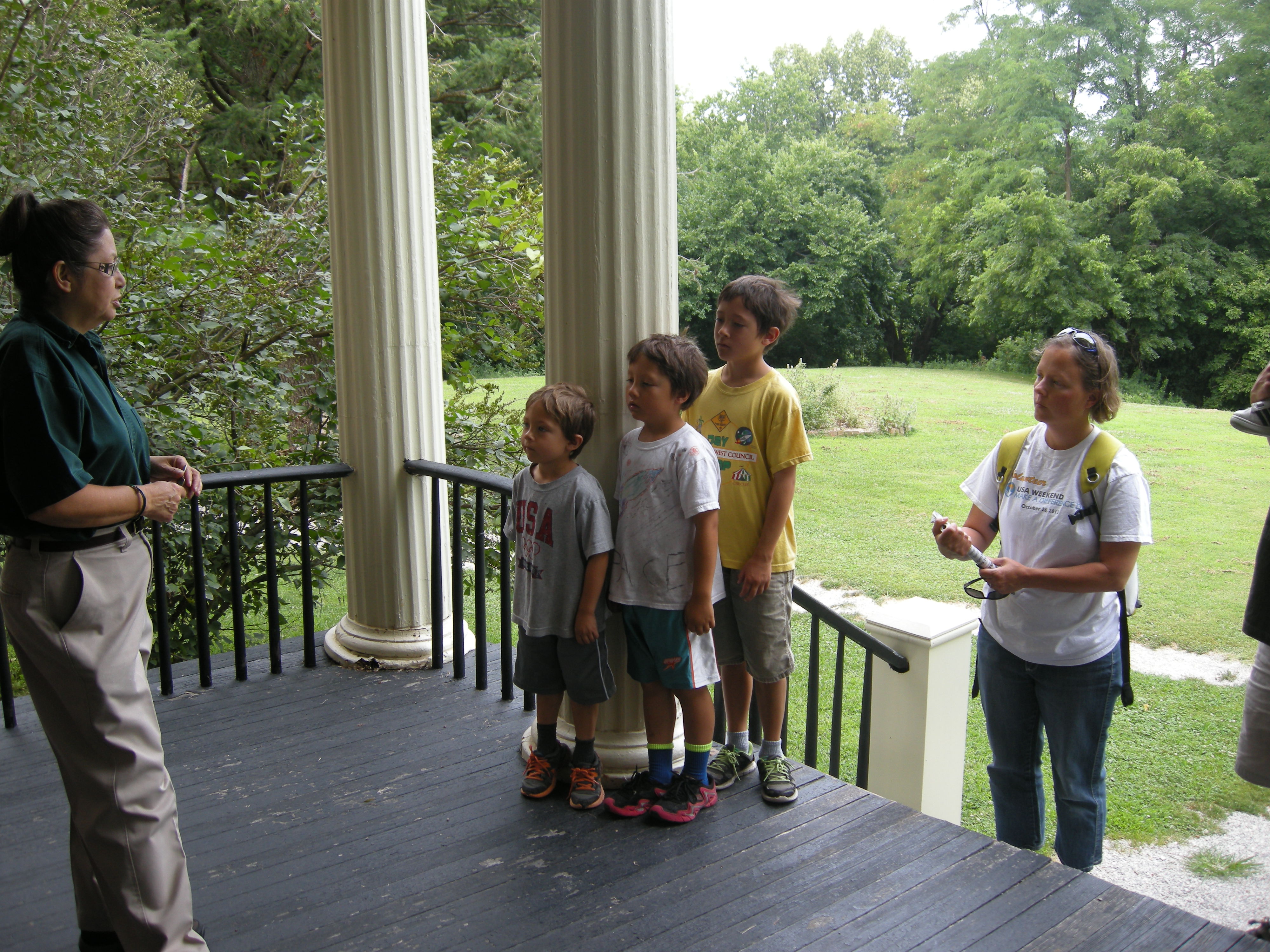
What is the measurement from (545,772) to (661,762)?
1.05 ft

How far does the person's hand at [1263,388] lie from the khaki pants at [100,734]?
7.27ft

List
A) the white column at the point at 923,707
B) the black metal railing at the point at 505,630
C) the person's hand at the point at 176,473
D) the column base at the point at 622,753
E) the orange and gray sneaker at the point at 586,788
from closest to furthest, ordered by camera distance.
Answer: the person's hand at the point at 176,473, the orange and gray sneaker at the point at 586,788, the column base at the point at 622,753, the black metal railing at the point at 505,630, the white column at the point at 923,707

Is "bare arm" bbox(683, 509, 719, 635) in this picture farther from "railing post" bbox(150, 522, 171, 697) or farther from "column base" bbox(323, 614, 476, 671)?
"railing post" bbox(150, 522, 171, 697)

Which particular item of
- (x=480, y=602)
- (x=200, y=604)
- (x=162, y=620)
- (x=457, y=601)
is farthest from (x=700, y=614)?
(x=162, y=620)

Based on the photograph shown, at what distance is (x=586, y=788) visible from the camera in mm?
2418

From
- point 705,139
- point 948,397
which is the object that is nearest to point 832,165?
point 705,139

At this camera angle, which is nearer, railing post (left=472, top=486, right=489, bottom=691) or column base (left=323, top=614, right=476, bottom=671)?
railing post (left=472, top=486, right=489, bottom=691)

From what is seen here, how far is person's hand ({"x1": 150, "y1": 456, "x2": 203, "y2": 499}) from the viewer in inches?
76.1

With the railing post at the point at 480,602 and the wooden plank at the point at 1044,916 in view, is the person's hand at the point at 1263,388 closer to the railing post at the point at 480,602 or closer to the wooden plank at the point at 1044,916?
the wooden plank at the point at 1044,916

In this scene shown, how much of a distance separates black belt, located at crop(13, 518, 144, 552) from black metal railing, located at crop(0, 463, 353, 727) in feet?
4.59

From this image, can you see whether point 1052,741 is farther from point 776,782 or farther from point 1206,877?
point 1206,877

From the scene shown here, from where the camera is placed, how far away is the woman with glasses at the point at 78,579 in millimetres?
1590

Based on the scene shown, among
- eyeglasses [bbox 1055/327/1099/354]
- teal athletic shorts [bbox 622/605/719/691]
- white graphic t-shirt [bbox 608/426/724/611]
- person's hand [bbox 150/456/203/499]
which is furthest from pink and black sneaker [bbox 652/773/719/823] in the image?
eyeglasses [bbox 1055/327/1099/354]

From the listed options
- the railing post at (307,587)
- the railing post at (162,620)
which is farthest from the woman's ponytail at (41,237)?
the railing post at (307,587)
